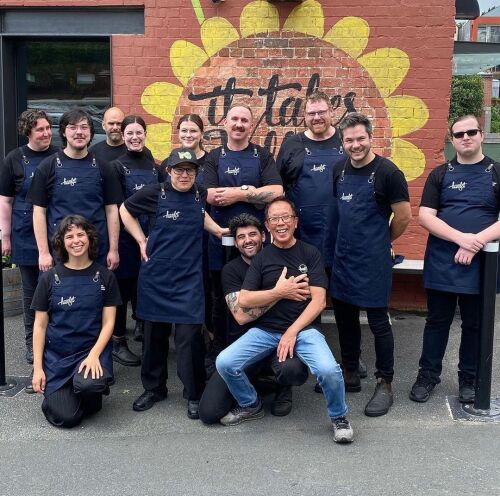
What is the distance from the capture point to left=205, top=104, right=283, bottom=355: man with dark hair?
14.3ft

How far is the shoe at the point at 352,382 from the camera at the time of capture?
443 centimetres

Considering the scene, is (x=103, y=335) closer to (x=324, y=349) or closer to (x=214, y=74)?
(x=324, y=349)

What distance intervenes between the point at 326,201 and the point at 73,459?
7.52 feet

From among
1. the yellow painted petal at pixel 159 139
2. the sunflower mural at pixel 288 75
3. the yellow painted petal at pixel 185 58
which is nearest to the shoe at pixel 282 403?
the sunflower mural at pixel 288 75

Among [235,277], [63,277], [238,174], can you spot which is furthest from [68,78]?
[235,277]

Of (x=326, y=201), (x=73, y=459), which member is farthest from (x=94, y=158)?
(x=73, y=459)

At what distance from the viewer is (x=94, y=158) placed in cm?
448

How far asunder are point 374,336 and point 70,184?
7.41 ft

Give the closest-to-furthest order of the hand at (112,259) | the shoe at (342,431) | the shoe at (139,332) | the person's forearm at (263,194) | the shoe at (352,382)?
the shoe at (342,431) → the person's forearm at (263,194) → the shoe at (352,382) → the hand at (112,259) → the shoe at (139,332)

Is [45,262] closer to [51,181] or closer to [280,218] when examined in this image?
[51,181]

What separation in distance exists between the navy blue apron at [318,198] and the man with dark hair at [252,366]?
0.42 m

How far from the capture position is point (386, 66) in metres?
5.90

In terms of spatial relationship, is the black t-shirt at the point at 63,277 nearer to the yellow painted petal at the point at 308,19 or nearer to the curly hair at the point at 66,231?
the curly hair at the point at 66,231

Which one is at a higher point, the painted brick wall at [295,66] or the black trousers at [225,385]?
the painted brick wall at [295,66]
